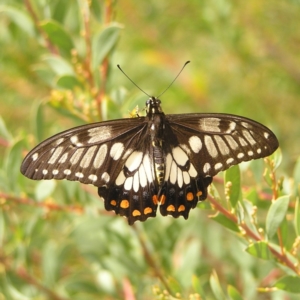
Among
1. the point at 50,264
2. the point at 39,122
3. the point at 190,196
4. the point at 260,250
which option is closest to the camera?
the point at 260,250

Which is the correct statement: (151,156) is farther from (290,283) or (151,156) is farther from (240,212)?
(290,283)

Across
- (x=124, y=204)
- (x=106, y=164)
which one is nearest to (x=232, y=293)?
(x=124, y=204)

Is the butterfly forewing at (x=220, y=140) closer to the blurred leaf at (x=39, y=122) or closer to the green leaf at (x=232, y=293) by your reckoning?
the green leaf at (x=232, y=293)

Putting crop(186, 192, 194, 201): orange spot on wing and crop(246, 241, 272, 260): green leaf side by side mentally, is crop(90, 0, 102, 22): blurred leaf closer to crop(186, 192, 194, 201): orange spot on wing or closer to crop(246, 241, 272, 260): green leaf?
crop(186, 192, 194, 201): orange spot on wing

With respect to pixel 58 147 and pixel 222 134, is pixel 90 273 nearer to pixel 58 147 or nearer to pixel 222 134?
pixel 58 147

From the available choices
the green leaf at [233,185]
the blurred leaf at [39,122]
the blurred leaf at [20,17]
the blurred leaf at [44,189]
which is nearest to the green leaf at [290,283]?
the green leaf at [233,185]

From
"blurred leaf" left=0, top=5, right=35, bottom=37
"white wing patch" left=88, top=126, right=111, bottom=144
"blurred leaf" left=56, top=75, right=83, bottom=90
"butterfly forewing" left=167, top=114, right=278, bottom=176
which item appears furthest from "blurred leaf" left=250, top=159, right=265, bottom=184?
"blurred leaf" left=0, top=5, right=35, bottom=37
